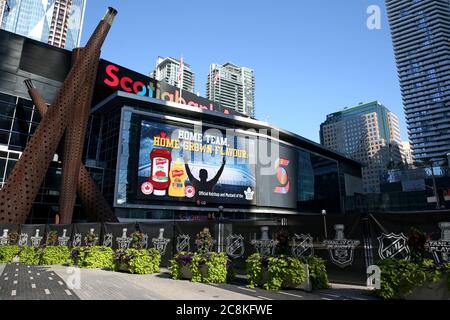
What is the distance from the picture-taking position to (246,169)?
5900cm

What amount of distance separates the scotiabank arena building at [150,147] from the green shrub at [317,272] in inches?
1071

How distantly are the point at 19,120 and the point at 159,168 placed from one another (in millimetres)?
20558

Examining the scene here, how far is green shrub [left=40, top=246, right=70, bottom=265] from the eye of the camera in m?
19.5

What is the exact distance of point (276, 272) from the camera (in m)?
10.6

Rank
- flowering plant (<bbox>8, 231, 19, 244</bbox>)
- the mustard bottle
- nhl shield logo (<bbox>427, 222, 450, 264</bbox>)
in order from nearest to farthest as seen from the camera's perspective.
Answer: nhl shield logo (<bbox>427, 222, 450, 264</bbox>) → flowering plant (<bbox>8, 231, 19, 244</bbox>) → the mustard bottle

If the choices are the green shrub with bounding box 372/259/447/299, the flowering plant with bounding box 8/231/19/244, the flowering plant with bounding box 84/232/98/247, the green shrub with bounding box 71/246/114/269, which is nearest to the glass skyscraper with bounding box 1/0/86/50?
the flowering plant with bounding box 8/231/19/244

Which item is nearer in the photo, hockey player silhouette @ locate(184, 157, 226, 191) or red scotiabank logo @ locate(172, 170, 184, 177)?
red scotiabank logo @ locate(172, 170, 184, 177)

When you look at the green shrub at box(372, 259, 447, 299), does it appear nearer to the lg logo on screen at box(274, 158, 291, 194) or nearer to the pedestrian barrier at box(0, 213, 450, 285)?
the pedestrian barrier at box(0, 213, 450, 285)

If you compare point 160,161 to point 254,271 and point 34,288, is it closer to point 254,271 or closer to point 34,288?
point 34,288

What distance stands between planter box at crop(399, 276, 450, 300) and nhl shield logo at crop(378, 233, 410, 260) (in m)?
1.38

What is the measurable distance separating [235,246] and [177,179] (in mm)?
36893

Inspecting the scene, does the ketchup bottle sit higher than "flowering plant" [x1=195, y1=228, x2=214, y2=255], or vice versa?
the ketchup bottle

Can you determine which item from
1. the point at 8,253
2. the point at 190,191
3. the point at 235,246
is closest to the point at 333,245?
the point at 235,246
